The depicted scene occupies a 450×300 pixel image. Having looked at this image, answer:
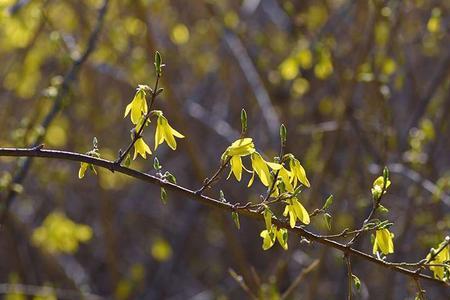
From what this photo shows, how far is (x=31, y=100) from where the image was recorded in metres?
5.88

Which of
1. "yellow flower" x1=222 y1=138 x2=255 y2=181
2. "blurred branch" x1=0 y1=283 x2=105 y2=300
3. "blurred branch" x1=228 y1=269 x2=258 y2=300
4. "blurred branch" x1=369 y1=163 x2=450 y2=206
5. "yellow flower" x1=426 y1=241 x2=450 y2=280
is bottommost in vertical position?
"blurred branch" x1=0 y1=283 x2=105 y2=300

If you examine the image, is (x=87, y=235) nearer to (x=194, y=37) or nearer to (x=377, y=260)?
(x=194, y=37)

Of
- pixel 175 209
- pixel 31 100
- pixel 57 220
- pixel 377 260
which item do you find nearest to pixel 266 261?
pixel 175 209

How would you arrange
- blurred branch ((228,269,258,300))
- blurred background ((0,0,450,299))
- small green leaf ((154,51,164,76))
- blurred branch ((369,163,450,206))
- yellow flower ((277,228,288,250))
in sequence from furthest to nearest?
1. blurred background ((0,0,450,299))
2. blurred branch ((369,163,450,206))
3. blurred branch ((228,269,258,300))
4. yellow flower ((277,228,288,250))
5. small green leaf ((154,51,164,76))

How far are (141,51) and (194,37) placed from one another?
20.6 inches

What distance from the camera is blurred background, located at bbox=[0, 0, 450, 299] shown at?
12.5 feet

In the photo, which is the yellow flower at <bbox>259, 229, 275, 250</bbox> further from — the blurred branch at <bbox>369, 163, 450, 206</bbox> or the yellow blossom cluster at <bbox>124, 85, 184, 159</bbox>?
the blurred branch at <bbox>369, 163, 450, 206</bbox>

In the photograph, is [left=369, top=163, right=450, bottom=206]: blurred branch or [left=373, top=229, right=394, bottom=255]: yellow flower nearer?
[left=373, top=229, right=394, bottom=255]: yellow flower

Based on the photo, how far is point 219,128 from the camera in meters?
4.46

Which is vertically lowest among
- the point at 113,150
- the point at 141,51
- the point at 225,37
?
the point at 113,150

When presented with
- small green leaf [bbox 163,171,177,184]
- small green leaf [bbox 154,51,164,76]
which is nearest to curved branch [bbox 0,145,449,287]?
small green leaf [bbox 163,171,177,184]

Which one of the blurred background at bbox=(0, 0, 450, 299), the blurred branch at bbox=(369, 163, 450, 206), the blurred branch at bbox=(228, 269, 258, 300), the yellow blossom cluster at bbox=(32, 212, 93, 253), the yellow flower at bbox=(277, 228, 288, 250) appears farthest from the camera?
the yellow blossom cluster at bbox=(32, 212, 93, 253)

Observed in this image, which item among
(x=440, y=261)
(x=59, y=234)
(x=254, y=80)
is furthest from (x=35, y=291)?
(x=440, y=261)

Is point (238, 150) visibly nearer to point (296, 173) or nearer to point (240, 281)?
point (296, 173)
